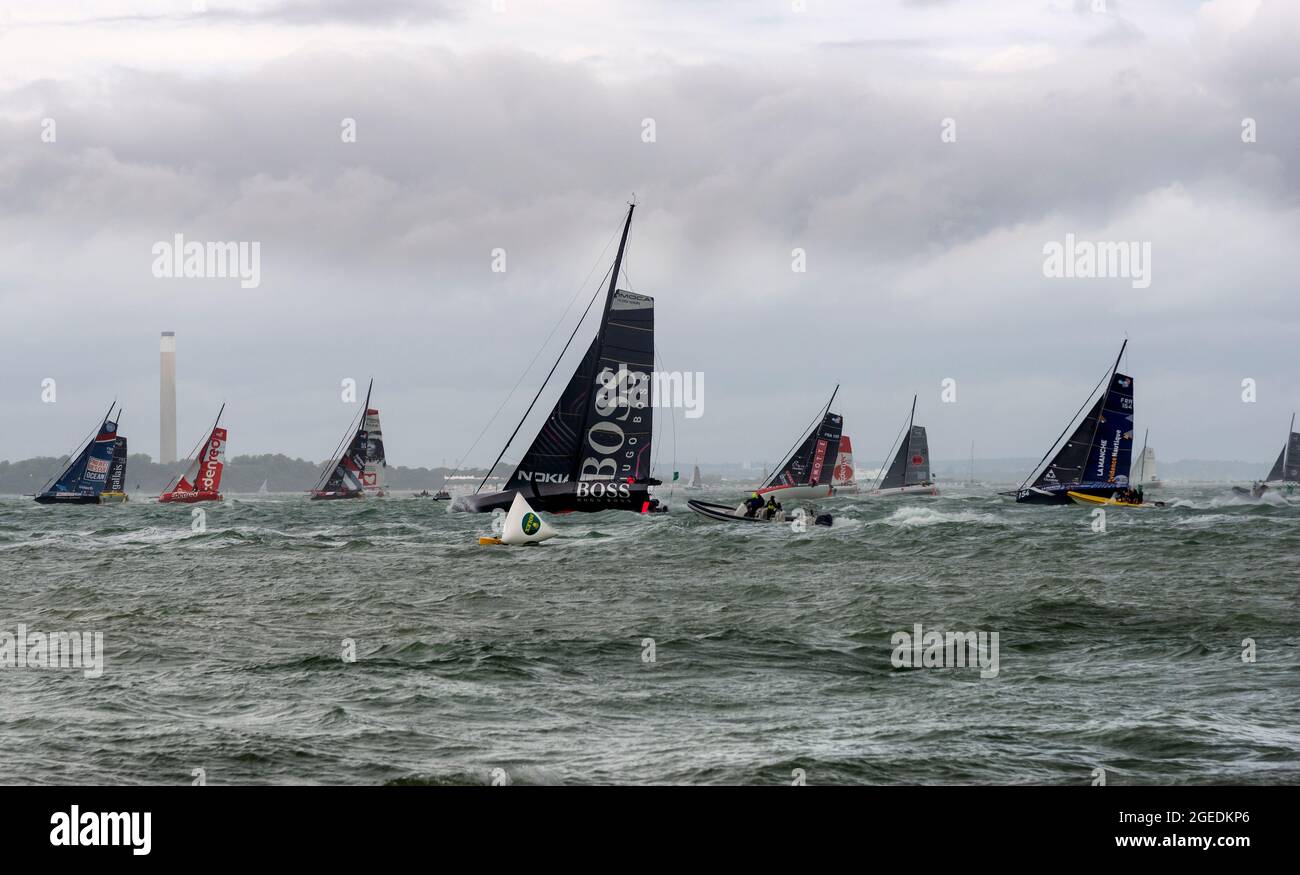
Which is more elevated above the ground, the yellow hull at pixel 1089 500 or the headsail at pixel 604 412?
the headsail at pixel 604 412

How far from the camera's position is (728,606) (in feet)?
73.4

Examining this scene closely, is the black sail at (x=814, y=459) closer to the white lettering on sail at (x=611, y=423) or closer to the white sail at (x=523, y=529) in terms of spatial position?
the white lettering on sail at (x=611, y=423)

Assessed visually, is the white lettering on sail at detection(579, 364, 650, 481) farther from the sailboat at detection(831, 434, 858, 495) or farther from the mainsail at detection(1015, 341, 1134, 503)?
the sailboat at detection(831, 434, 858, 495)

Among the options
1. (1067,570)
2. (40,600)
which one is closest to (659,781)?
(40,600)

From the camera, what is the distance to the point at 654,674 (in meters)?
14.6

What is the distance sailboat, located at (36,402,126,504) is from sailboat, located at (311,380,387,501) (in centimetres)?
2357

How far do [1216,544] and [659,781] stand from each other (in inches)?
1301

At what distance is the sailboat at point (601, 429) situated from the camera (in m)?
48.6

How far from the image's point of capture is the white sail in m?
38.0

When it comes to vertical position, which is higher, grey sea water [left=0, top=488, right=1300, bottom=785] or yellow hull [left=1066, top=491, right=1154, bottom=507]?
yellow hull [left=1066, top=491, right=1154, bottom=507]

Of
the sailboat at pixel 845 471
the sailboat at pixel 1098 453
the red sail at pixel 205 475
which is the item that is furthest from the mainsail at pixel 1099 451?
the red sail at pixel 205 475

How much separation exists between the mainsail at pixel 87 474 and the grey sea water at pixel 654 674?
62108mm

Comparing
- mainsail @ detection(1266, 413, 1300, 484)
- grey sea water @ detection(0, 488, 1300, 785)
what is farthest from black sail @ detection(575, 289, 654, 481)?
mainsail @ detection(1266, 413, 1300, 484)
